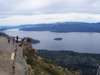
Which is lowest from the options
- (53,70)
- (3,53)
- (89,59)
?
(89,59)

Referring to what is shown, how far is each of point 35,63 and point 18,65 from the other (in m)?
7.12

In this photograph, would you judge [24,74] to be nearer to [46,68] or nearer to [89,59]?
[46,68]

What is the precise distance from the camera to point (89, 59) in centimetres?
11519

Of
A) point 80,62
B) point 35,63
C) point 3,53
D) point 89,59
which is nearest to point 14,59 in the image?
point 3,53

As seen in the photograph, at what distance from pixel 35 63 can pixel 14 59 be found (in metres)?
6.49

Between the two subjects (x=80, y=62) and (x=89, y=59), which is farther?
(x=89, y=59)

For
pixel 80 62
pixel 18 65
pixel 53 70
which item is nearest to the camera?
pixel 18 65

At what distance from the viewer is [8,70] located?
11.3 metres

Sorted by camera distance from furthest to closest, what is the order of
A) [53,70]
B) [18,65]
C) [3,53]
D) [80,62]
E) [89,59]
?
[89,59], [80,62], [53,70], [3,53], [18,65]

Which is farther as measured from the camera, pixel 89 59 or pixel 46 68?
pixel 89 59

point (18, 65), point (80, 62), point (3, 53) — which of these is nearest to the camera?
point (18, 65)

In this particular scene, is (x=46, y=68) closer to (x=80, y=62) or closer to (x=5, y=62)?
(x=5, y=62)

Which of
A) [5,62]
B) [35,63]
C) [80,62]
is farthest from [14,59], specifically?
[80,62]

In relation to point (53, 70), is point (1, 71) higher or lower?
higher
